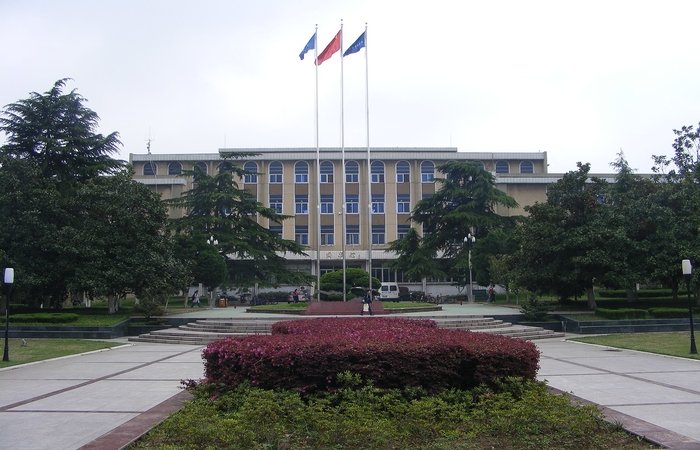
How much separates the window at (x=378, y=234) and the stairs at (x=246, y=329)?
30.2m

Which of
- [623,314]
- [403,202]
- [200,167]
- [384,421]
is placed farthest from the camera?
[403,202]

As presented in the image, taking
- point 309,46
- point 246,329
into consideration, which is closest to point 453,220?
point 309,46

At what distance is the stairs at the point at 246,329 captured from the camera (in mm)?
20750

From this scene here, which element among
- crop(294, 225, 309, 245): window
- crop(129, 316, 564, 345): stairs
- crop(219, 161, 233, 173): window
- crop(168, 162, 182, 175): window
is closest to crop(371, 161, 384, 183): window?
crop(294, 225, 309, 245): window

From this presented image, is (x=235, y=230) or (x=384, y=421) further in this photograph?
(x=235, y=230)

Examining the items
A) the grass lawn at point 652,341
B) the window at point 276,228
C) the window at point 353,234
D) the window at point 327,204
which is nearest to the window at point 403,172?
the window at point 353,234

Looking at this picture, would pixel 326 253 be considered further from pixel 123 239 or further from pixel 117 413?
pixel 117 413

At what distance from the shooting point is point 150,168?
54750 mm

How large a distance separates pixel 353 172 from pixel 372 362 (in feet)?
153

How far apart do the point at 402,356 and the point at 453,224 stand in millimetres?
35038

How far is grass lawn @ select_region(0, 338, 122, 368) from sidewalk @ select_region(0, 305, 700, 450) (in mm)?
821

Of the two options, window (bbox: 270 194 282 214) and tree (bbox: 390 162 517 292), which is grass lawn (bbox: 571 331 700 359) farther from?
window (bbox: 270 194 282 214)

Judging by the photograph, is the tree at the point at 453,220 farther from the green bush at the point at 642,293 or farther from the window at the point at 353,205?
the window at the point at 353,205

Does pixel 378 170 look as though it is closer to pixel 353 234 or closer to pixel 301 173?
pixel 353 234
